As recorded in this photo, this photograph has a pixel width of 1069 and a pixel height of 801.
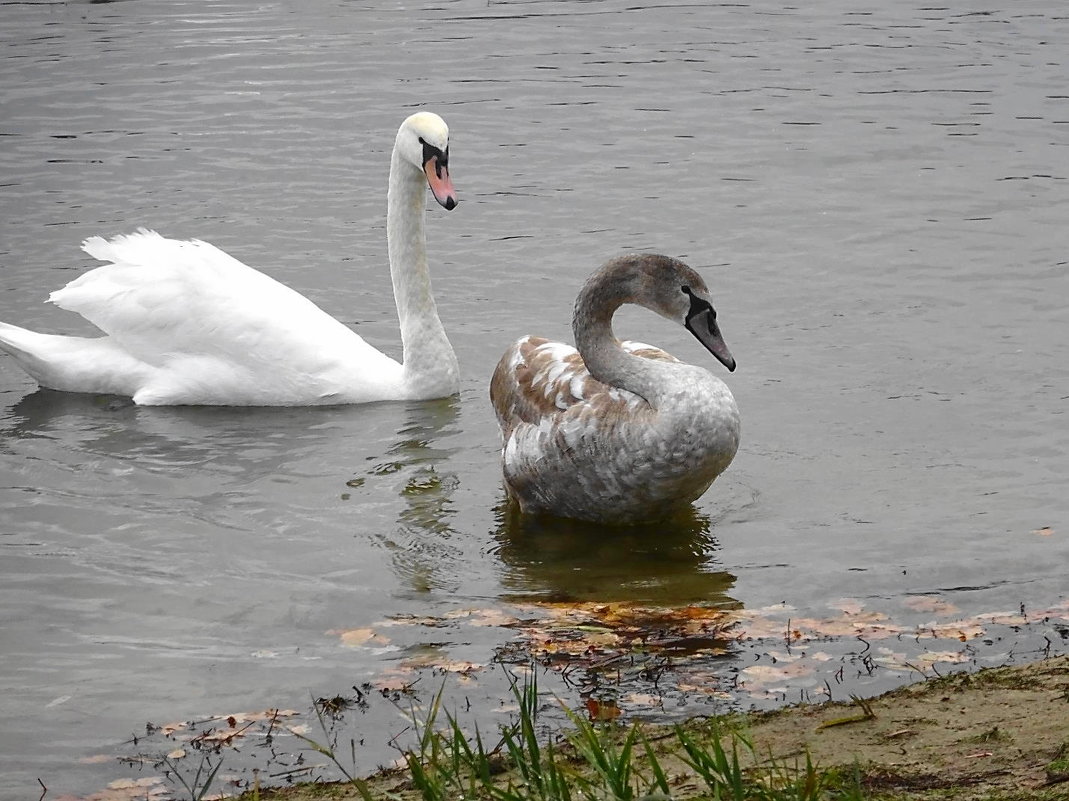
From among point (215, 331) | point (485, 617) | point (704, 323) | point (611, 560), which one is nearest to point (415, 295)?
point (215, 331)

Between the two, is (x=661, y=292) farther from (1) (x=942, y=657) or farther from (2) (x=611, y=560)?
(1) (x=942, y=657)

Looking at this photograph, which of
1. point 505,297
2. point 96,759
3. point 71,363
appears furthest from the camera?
point 505,297

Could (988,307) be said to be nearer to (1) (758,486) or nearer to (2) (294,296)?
(1) (758,486)

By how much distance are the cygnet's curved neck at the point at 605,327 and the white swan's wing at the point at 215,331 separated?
2349 millimetres

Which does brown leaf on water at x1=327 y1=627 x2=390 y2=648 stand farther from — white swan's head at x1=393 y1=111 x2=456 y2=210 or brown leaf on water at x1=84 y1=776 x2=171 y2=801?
white swan's head at x1=393 y1=111 x2=456 y2=210

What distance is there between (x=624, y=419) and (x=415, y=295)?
3057mm

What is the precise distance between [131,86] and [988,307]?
10606 mm

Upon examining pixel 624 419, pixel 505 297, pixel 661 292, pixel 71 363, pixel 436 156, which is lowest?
pixel 71 363

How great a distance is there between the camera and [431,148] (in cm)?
974

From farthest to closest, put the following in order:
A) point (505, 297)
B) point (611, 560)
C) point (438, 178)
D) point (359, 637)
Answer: point (505, 297)
point (438, 178)
point (611, 560)
point (359, 637)

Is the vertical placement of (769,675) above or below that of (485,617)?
above

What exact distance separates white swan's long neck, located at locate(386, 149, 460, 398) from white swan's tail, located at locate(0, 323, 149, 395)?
1652 mm

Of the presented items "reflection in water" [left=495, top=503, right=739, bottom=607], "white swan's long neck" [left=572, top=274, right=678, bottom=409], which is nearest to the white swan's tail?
"reflection in water" [left=495, top=503, right=739, bottom=607]

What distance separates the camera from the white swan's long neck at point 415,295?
9648 millimetres
